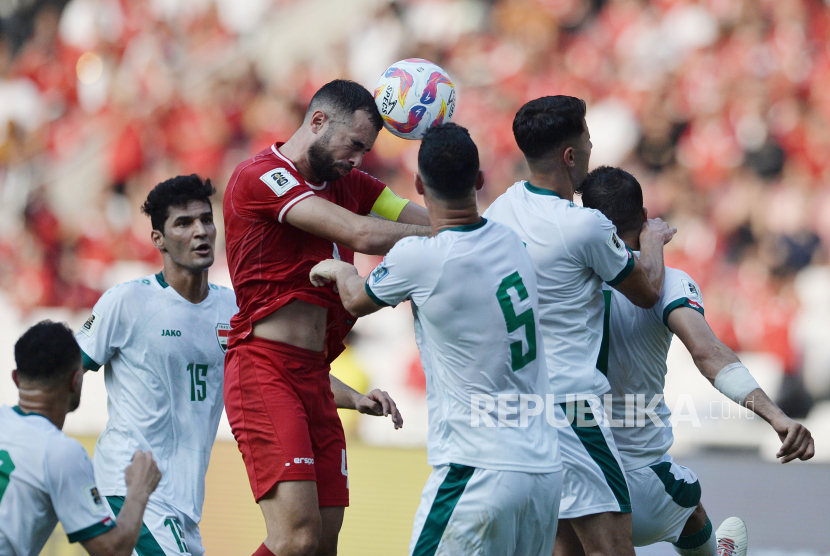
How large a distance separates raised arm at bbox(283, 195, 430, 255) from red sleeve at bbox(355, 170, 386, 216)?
0.63 metres

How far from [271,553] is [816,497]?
20.2 ft

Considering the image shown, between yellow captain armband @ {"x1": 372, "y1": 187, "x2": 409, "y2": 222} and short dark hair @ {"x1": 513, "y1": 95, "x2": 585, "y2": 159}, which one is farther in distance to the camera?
yellow captain armband @ {"x1": 372, "y1": 187, "x2": 409, "y2": 222}

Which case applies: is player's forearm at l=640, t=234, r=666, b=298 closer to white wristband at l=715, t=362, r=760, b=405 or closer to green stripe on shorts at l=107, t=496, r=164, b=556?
white wristband at l=715, t=362, r=760, b=405

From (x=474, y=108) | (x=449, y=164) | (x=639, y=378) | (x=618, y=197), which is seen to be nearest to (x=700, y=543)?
(x=639, y=378)

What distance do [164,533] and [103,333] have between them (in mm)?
1037

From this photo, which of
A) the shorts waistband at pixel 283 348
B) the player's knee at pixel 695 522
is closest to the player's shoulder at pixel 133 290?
the shorts waistband at pixel 283 348

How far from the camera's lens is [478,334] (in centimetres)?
309

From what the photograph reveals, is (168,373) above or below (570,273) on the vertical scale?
below

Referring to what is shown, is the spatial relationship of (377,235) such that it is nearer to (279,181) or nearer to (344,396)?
(279,181)

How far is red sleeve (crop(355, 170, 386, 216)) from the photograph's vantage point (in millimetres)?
4508

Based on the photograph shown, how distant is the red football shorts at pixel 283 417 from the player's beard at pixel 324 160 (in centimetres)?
83

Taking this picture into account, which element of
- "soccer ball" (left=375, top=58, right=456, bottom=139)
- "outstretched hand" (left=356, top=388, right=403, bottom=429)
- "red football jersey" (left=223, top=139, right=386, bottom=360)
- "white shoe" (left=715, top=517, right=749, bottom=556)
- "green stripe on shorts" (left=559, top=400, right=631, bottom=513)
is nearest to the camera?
"green stripe on shorts" (left=559, top=400, right=631, bottom=513)

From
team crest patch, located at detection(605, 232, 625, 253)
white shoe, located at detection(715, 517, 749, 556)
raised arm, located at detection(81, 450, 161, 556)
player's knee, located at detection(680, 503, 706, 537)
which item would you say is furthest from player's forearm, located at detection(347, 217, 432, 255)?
white shoe, located at detection(715, 517, 749, 556)

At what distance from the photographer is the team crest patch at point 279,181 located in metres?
3.93
